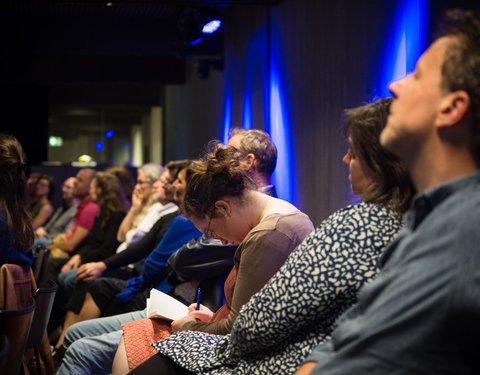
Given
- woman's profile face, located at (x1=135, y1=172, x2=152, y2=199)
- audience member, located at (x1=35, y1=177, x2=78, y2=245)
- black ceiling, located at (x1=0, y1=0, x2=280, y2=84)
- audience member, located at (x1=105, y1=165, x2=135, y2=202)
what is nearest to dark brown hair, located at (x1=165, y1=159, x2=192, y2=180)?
woman's profile face, located at (x1=135, y1=172, x2=152, y2=199)

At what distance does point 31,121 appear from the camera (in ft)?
35.4

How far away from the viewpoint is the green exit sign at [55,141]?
1117 cm

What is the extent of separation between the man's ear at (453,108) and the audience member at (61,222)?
6.05 metres

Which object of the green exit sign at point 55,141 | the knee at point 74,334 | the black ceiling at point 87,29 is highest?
the black ceiling at point 87,29

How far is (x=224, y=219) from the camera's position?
87.7 inches

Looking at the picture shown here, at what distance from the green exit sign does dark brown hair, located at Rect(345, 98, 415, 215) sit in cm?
1039

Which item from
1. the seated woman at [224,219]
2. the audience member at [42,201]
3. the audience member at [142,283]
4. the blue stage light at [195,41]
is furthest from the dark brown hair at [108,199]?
the seated woman at [224,219]

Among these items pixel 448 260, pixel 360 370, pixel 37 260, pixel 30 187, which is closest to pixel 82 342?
pixel 37 260

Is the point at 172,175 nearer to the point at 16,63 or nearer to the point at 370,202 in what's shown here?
the point at 370,202

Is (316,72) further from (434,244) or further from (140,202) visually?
(434,244)

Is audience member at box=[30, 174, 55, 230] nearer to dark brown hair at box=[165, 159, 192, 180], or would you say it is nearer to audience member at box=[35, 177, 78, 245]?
audience member at box=[35, 177, 78, 245]

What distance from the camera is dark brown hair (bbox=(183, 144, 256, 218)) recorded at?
2.19 metres

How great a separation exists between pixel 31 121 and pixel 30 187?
3.69 meters

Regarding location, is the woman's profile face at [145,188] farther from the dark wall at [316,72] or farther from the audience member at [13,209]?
the audience member at [13,209]
